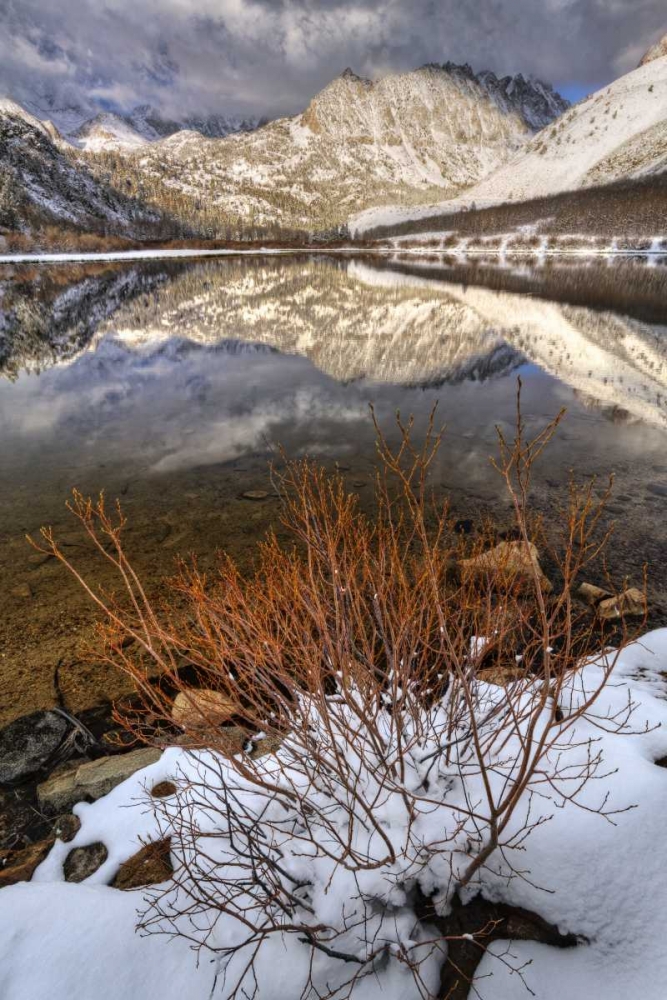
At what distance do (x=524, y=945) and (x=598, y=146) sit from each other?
200616 millimetres

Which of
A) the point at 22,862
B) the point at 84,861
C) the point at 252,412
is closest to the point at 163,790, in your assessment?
the point at 84,861

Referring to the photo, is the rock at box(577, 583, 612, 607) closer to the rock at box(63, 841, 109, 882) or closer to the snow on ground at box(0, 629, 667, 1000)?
the snow on ground at box(0, 629, 667, 1000)

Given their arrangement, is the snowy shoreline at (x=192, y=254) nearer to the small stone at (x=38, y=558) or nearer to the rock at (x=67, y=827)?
the small stone at (x=38, y=558)

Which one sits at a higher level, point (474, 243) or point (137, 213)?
point (137, 213)

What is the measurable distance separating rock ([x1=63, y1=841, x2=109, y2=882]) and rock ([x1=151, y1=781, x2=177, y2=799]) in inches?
19.4

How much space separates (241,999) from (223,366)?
63.5 feet

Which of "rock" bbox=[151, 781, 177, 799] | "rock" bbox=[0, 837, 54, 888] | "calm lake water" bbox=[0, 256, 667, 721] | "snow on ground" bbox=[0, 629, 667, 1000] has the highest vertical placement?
"calm lake water" bbox=[0, 256, 667, 721]

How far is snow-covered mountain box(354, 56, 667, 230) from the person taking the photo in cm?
13250

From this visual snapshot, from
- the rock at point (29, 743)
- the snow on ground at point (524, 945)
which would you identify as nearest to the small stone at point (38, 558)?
the rock at point (29, 743)

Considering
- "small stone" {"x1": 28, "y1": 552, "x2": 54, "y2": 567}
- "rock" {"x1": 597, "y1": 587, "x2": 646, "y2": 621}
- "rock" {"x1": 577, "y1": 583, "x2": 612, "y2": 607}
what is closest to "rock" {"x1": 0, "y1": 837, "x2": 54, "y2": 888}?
"small stone" {"x1": 28, "y1": 552, "x2": 54, "y2": 567}

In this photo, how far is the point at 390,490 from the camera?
394 inches

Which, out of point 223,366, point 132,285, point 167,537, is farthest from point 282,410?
point 132,285

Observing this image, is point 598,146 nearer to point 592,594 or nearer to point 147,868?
point 592,594

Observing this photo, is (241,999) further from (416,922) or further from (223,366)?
(223,366)
